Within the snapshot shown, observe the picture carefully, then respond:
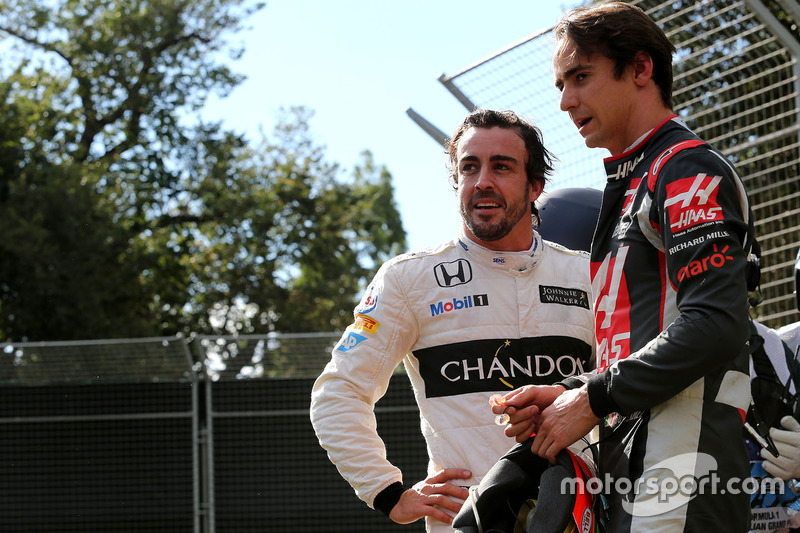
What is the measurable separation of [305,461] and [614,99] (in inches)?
264

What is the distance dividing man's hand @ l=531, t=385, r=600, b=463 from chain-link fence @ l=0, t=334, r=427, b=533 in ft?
20.4

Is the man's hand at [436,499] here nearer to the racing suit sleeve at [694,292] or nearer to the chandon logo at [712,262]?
the racing suit sleeve at [694,292]

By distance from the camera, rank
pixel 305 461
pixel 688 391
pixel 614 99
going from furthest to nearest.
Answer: pixel 305 461 < pixel 614 99 < pixel 688 391

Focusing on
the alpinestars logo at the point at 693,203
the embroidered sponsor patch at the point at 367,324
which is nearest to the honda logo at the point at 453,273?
the embroidered sponsor patch at the point at 367,324

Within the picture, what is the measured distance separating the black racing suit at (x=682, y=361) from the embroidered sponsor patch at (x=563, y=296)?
818 millimetres

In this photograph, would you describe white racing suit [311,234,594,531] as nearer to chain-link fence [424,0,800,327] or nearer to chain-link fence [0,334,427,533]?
chain-link fence [424,0,800,327]

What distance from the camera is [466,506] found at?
215 cm

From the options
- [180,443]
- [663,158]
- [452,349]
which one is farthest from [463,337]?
[180,443]

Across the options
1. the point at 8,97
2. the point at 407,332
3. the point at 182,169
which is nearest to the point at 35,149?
the point at 8,97

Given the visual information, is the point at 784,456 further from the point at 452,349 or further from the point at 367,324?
the point at 367,324

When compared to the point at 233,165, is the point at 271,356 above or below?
below

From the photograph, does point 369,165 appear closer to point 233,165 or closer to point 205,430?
point 233,165

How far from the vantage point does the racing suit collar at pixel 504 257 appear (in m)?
2.87

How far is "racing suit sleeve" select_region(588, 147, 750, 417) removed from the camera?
70.6 inches
